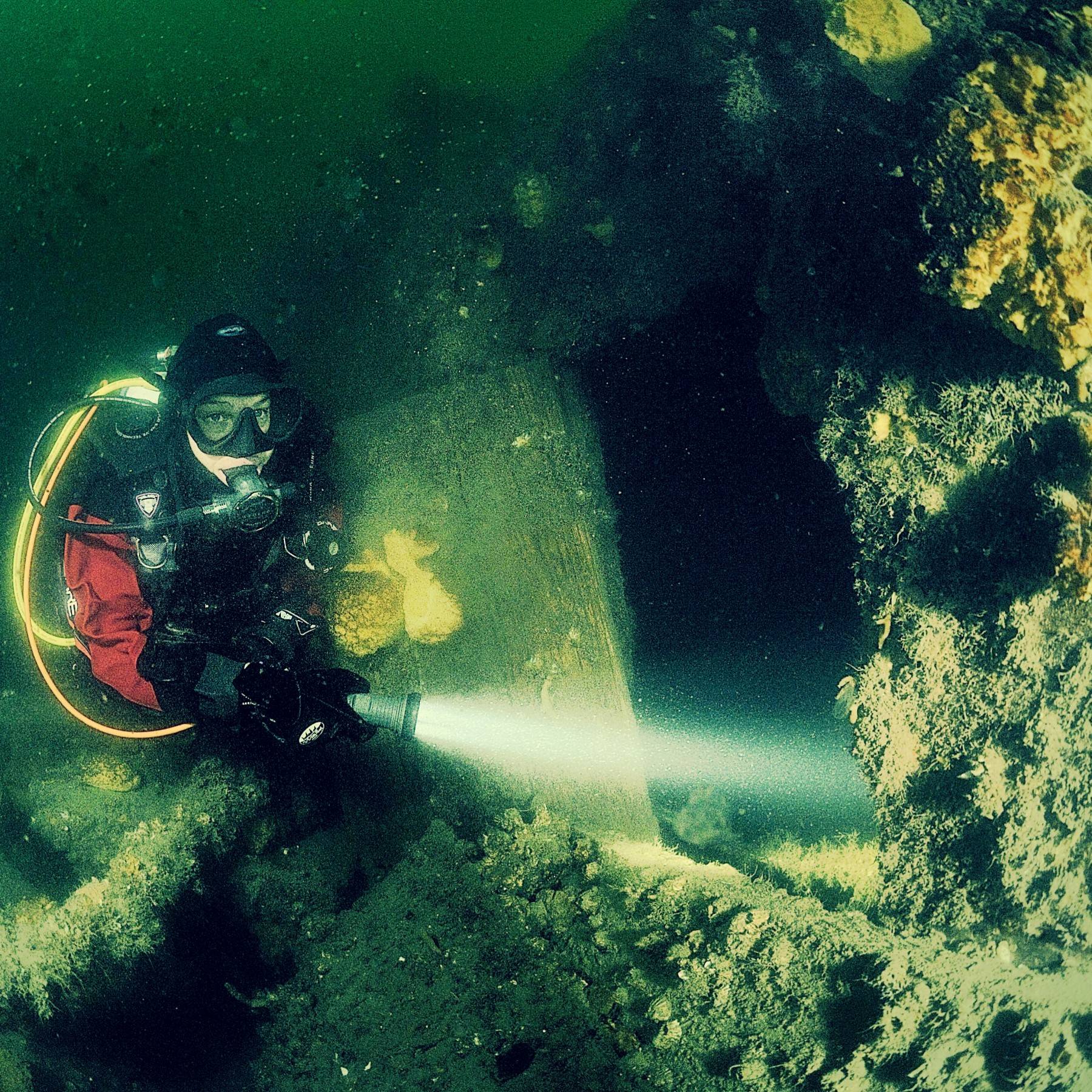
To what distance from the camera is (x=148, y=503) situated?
106 inches

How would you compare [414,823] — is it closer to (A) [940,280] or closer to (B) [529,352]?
(B) [529,352]

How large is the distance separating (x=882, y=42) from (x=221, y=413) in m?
3.46

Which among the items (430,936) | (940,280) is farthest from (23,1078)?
(940,280)

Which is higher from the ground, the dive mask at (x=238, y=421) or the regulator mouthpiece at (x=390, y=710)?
the dive mask at (x=238, y=421)

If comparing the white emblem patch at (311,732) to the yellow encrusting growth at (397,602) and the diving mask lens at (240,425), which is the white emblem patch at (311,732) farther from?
the diving mask lens at (240,425)

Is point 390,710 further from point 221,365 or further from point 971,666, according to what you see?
point 971,666

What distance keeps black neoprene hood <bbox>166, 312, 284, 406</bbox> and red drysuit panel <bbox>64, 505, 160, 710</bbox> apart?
82cm

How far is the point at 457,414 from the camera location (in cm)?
305

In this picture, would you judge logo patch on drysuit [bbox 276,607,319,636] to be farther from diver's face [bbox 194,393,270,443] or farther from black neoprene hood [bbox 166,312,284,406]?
black neoprene hood [bbox 166,312,284,406]

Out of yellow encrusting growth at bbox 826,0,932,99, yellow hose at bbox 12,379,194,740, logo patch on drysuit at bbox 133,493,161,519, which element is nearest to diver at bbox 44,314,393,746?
logo patch on drysuit at bbox 133,493,161,519

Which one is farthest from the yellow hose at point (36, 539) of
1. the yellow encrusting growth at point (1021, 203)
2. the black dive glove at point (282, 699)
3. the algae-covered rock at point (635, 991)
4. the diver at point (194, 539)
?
the yellow encrusting growth at point (1021, 203)

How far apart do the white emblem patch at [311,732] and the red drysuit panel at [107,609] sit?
83 centimetres

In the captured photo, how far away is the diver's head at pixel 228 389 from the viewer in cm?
269

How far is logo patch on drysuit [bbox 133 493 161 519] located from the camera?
2686 millimetres
